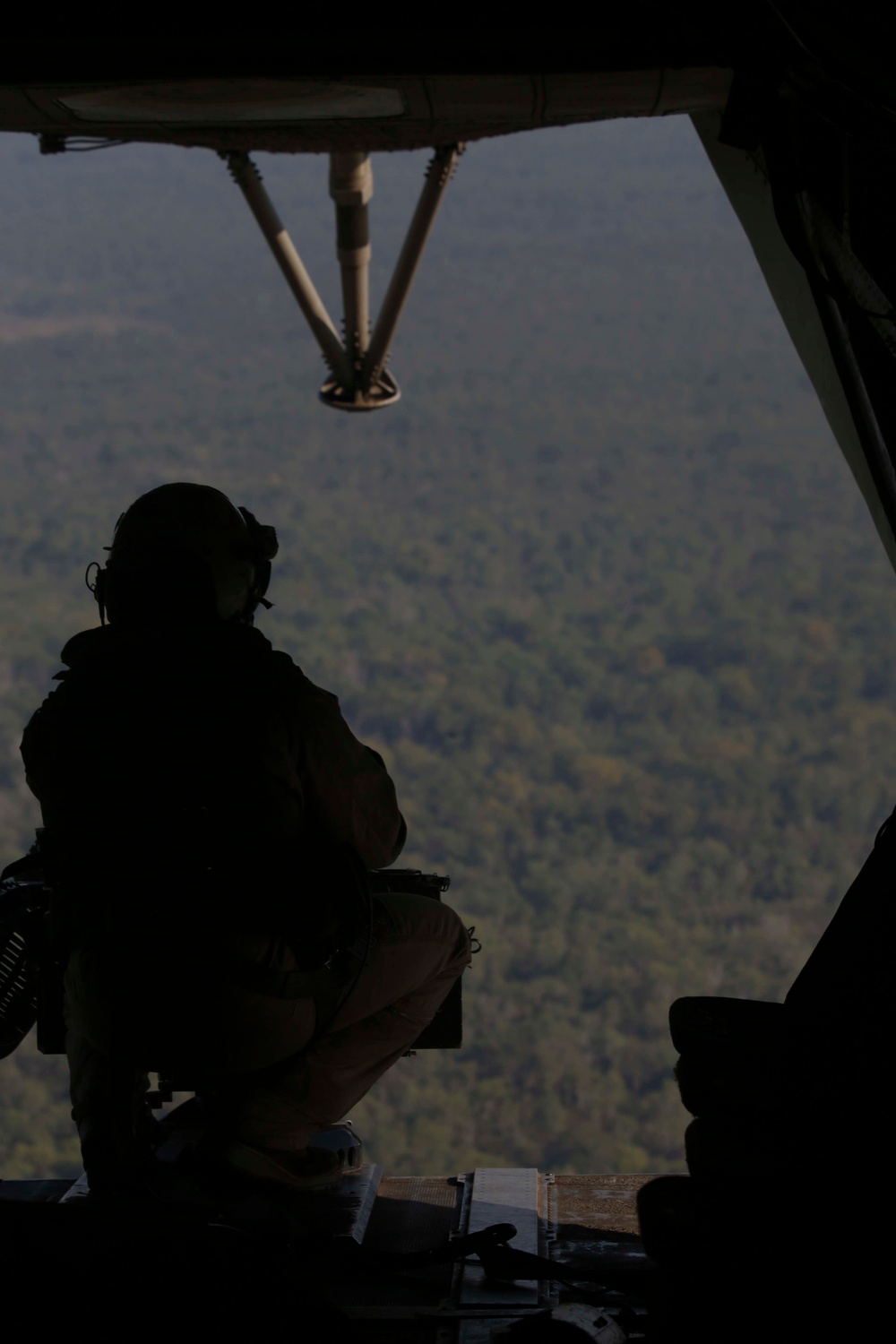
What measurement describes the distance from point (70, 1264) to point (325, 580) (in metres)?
76.8

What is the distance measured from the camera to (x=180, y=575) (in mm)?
2629

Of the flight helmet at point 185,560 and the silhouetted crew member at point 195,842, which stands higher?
the flight helmet at point 185,560

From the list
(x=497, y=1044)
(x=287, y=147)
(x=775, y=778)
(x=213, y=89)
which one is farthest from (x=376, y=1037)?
(x=775, y=778)

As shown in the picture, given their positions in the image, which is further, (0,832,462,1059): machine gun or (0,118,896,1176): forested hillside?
(0,118,896,1176): forested hillside

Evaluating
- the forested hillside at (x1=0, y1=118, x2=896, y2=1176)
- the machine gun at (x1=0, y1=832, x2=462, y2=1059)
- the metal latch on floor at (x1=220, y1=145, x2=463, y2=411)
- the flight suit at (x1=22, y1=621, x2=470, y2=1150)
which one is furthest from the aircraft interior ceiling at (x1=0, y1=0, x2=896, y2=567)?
the forested hillside at (x1=0, y1=118, x2=896, y2=1176)

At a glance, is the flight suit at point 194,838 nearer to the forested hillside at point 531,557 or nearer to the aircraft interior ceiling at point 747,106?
the aircraft interior ceiling at point 747,106

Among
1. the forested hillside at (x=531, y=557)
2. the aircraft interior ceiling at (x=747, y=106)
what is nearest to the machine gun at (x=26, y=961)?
the aircraft interior ceiling at (x=747, y=106)

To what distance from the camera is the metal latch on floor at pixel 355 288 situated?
6219mm

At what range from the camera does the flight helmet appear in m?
2.63

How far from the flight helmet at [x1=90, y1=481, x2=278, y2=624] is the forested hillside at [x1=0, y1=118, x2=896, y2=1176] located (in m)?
46.5

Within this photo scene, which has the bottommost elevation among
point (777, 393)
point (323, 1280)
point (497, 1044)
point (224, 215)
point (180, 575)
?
point (497, 1044)

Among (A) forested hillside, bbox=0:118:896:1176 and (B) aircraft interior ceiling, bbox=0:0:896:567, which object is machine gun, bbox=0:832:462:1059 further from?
(A) forested hillside, bbox=0:118:896:1176

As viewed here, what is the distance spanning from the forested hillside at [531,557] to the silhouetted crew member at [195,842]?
4639 centimetres

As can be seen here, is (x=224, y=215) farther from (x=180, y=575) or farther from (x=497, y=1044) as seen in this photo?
(x=180, y=575)
